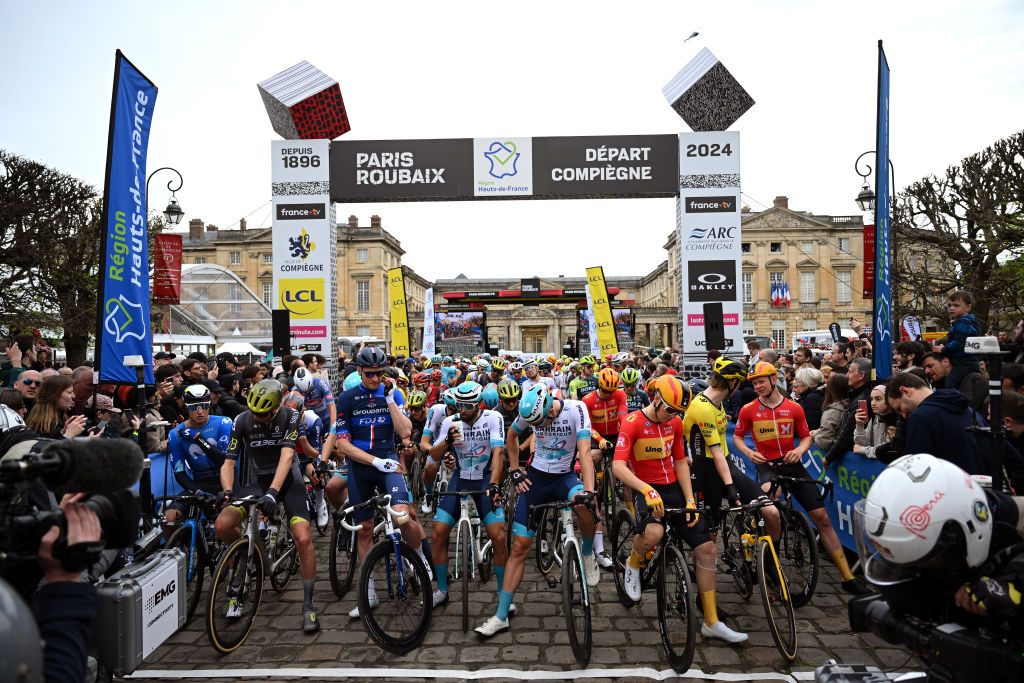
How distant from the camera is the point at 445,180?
17.2 m

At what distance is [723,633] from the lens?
4.80 meters

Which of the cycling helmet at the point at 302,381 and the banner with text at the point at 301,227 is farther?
the banner with text at the point at 301,227

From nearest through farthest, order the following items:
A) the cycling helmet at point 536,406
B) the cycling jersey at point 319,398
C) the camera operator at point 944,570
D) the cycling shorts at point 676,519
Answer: the camera operator at point 944,570 < the cycling shorts at point 676,519 < the cycling helmet at point 536,406 < the cycling jersey at point 319,398

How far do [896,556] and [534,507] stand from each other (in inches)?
124

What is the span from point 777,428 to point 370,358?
12.7 feet

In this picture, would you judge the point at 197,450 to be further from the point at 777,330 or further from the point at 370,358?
the point at 777,330

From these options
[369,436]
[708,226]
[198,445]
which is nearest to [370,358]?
[369,436]

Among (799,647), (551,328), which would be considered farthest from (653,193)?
(551,328)

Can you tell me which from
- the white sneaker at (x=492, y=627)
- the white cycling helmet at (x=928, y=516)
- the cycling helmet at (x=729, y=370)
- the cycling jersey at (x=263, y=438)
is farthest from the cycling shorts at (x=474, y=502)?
the white cycling helmet at (x=928, y=516)

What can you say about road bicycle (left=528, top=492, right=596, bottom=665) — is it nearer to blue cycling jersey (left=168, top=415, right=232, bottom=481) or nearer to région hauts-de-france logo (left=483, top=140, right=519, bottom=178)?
blue cycling jersey (left=168, top=415, right=232, bottom=481)

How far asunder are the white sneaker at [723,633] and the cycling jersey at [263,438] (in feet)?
12.2

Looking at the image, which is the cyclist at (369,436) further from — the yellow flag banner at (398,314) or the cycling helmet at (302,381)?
the yellow flag banner at (398,314)

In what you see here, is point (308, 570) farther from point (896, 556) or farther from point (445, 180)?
point (445, 180)

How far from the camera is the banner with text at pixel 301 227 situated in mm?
17141
